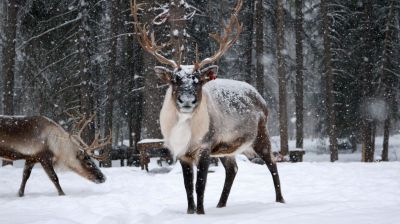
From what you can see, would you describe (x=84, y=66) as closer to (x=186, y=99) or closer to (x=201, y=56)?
(x=201, y=56)

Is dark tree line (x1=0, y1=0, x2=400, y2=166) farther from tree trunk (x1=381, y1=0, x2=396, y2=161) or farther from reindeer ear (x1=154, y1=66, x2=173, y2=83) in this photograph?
reindeer ear (x1=154, y1=66, x2=173, y2=83)

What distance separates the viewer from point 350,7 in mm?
20141

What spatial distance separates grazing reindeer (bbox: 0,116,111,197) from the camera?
28.8ft

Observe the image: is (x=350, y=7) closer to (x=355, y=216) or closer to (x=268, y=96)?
(x=268, y=96)

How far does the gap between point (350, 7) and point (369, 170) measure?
38.3 feet

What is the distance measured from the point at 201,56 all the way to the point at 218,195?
10.6m

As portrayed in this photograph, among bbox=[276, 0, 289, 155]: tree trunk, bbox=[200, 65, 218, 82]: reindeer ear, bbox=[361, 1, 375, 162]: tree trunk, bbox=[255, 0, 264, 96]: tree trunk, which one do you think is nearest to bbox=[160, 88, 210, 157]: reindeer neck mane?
bbox=[200, 65, 218, 82]: reindeer ear

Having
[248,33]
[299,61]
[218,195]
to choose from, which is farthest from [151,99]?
[248,33]

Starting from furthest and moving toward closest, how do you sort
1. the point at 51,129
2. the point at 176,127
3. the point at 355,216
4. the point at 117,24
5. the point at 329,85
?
the point at 329,85
the point at 117,24
the point at 51,129
the point at 176,127
the point at 355,216

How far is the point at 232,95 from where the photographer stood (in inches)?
244

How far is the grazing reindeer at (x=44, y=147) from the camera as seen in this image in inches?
345

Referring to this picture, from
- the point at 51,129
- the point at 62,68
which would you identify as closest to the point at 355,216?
the point at 51,129

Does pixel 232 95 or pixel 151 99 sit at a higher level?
pixel 151 99

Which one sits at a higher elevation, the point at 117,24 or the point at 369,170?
the point at 117,24
